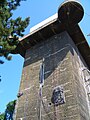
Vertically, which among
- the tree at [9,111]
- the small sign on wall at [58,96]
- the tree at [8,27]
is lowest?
the small sign on wall at [58,96]

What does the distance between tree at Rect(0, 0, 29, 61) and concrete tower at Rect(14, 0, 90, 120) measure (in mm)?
2388

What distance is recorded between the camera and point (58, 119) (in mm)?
7234

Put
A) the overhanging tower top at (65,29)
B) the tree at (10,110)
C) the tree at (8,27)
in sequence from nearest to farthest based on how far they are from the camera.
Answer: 1. the tree at (8,27)
2. the overhanging tower top at (65,29)
3. the tree at (10,110)

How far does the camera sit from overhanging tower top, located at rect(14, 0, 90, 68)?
964cm

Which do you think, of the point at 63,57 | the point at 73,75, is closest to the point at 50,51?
the point at 63,57

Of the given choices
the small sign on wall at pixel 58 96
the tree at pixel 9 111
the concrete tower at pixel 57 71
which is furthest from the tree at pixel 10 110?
the small sign on wall at pixel 58 96

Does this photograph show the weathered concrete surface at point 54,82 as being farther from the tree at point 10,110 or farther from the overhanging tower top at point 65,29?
the tree at point 10,110

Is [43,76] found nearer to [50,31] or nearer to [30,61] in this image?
[30,61]

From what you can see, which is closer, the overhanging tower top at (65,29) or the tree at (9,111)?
the overhanging tower top at (65,29)

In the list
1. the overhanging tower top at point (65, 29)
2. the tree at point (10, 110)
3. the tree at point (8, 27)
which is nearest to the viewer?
the tree at point (8, 27)

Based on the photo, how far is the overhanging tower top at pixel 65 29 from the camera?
9635 mm

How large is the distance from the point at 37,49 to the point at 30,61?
0.91 meters

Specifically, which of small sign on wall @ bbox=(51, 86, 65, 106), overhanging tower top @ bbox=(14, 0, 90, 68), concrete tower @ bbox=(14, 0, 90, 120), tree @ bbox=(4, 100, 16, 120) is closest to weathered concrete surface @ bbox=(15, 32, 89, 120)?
concrete tower @ bbox=(14, 0, 90, 120)

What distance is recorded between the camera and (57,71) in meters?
8.87
